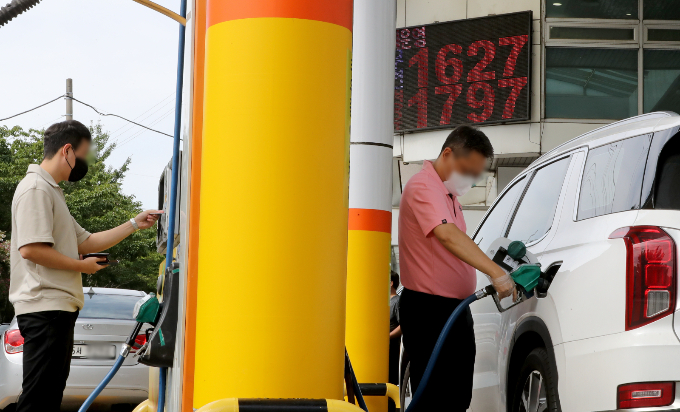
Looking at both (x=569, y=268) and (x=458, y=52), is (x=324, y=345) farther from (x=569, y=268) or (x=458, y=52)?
(x=458, y=52)

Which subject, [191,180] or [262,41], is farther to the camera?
[191,180]

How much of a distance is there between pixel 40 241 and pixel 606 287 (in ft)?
8.08

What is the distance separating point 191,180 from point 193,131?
155mm

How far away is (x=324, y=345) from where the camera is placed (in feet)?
7.02

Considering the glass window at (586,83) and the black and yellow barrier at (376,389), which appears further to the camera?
the glass window at (586,83)

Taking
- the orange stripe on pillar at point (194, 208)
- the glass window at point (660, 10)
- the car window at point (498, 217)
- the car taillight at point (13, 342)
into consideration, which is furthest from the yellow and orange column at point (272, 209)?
the glass window at point (660, 10)

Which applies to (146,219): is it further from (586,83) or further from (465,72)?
(586,83)

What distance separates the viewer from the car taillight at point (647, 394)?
3.07 meters

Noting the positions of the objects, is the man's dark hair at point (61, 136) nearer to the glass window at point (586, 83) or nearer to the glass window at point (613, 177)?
the glass window at point (613, 177)

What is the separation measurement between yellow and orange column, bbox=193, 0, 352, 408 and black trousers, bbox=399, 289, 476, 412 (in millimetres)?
2180

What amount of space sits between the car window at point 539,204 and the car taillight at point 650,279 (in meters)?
0.99

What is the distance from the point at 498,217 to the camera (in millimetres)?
5523

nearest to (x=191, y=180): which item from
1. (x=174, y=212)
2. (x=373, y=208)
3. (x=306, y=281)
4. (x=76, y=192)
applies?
(x=174, y=212)

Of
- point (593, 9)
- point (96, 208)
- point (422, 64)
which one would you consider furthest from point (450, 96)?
point (96, 208)
